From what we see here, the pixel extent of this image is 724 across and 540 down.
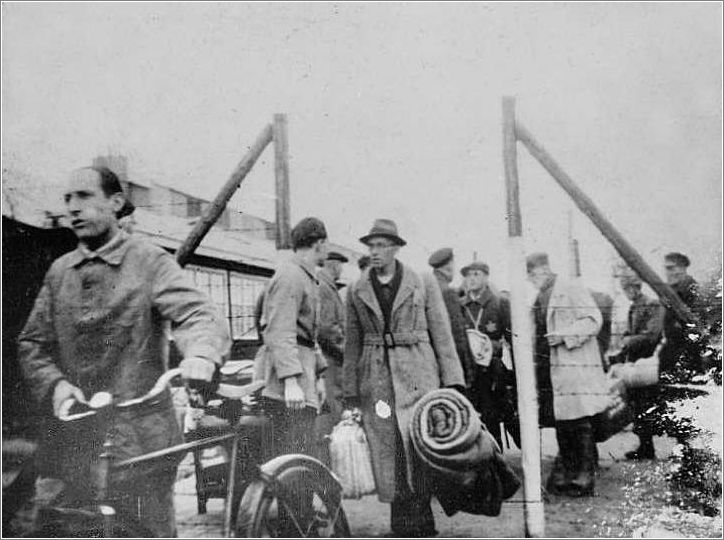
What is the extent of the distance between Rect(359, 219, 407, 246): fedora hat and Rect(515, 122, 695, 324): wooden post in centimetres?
90

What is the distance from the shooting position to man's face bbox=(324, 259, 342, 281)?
3.73 m

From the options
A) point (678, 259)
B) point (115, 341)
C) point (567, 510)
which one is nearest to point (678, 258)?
point (678, 259)

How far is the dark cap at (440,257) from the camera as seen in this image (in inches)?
145

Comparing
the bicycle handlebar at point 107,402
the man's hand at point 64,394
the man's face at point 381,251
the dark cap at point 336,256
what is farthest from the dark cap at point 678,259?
the man's hand at point 64,394

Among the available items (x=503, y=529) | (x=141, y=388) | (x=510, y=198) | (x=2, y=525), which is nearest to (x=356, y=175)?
(x=510, y=198)

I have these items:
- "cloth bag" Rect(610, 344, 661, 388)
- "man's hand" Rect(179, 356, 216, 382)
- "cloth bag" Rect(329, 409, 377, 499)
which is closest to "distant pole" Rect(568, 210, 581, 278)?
"cloth bag" Rect(610, 344, 661, 388)

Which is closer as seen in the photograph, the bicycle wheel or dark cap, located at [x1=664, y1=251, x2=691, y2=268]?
the bicycle wheel

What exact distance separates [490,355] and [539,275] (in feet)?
1.79

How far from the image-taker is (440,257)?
3676 mm

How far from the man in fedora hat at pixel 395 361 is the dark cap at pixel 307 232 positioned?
0.25m

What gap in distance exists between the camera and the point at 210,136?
3.78 metres

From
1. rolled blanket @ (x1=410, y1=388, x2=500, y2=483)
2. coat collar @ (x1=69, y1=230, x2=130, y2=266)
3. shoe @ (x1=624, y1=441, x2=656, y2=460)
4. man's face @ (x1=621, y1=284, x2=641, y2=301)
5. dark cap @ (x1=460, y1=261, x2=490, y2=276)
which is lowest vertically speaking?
shoe @ (x1=624, y1=441, x2=656, y2=460)

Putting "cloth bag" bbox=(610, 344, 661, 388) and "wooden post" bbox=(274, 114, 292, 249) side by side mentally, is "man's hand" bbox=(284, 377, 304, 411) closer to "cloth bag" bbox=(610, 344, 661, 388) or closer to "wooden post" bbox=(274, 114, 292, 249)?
"wooden post" bbox=(274, 114, 292, 249)

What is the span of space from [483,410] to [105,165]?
262 cm
